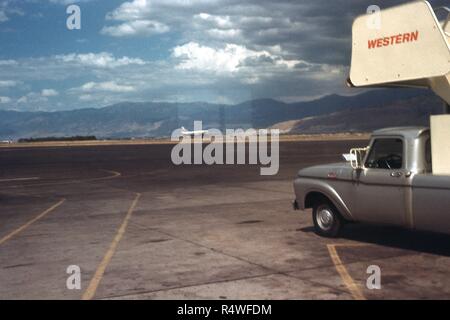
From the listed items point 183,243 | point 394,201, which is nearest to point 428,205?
point 394,201

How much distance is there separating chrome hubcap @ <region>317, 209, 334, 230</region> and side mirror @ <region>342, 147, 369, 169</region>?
1250 mm

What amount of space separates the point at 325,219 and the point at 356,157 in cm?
158

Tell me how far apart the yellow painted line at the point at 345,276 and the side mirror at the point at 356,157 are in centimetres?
157

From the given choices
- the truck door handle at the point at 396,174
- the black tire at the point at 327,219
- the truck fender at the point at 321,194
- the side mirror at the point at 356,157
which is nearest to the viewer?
the truck door handle at the point at 396,174

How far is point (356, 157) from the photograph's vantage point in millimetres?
10148

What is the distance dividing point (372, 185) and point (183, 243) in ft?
12.5

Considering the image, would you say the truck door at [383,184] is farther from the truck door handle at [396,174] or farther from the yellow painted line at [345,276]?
the yellow painted line at [345,276]

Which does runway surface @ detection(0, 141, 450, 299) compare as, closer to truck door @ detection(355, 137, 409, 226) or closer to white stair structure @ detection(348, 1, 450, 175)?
truck door @ detection(355, 137, 409, 226)

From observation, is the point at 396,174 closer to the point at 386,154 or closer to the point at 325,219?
the point at 386,154

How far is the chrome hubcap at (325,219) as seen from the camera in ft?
35.7

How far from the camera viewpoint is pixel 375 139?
9969mm

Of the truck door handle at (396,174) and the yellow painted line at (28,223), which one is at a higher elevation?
the truck door handle at (396,174)

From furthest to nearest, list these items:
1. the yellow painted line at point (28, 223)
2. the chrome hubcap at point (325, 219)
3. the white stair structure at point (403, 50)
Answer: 1. the yellow painted line at point (28, 223)
2. the chrome hubcap at point (325, 219)
3. the white stair structure at point (403, 50)

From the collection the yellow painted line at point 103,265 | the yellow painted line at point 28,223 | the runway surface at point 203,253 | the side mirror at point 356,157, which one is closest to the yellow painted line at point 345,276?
the runway surface at point 203,253
